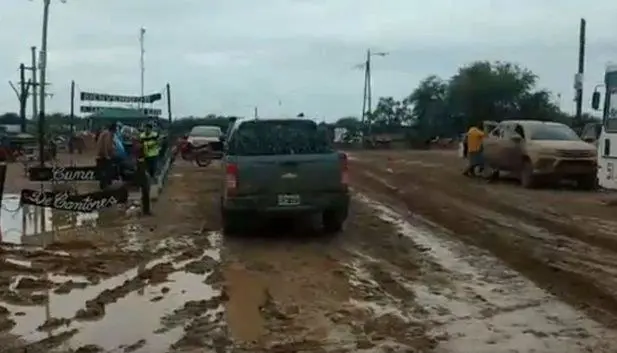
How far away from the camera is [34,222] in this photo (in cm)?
1647

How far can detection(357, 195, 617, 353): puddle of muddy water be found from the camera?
7555 mm

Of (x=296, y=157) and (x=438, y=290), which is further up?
(x=296, y=157)

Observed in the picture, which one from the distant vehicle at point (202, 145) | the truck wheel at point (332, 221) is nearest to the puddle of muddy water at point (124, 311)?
the truck wheel at point (332, 221)

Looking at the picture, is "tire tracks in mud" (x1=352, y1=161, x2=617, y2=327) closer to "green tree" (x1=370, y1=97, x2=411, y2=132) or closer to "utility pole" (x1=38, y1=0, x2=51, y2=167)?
"utility pole" (x1=38, y1=0, x2=51, y2=167)

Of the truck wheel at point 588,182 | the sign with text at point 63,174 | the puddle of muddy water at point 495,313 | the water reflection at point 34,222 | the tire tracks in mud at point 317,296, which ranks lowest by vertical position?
the water reflection at point 34,222

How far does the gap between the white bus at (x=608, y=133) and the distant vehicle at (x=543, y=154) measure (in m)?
3.12

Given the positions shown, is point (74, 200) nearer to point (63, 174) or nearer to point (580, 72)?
point (63, 174)

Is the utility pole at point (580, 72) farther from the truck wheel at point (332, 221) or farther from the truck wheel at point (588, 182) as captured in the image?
the truck wheel at point (332, 221)

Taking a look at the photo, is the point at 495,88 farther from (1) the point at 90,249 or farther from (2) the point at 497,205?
(1) the point at 90,249

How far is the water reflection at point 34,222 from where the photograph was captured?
46.6 feet

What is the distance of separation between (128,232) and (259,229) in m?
2.09

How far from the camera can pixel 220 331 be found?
8.02 meters

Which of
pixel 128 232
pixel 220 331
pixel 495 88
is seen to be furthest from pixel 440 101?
pixel 220 331

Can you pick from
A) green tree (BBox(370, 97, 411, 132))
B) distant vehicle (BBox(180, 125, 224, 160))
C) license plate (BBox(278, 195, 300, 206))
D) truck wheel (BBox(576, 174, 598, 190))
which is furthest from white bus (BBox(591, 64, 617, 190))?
green tree (BBox(370, 97, 411, 132))
